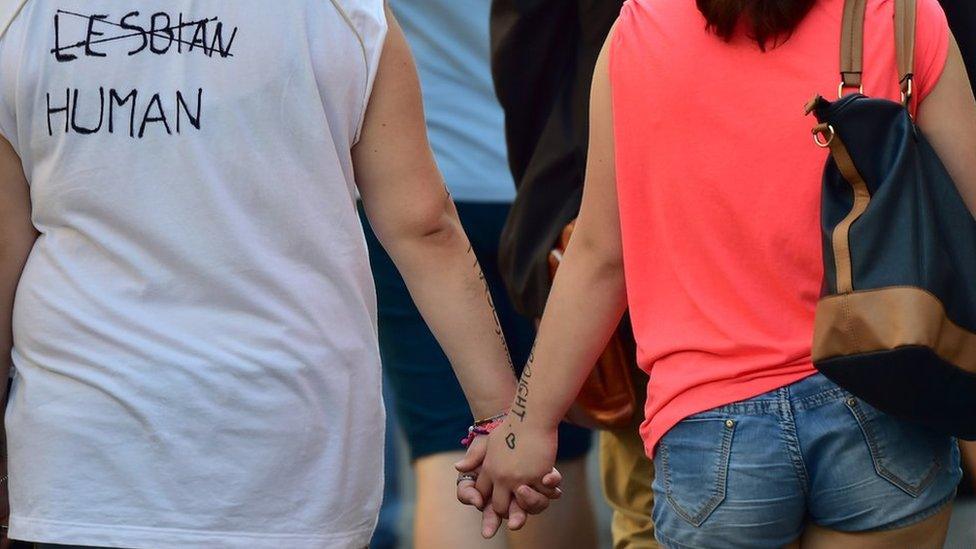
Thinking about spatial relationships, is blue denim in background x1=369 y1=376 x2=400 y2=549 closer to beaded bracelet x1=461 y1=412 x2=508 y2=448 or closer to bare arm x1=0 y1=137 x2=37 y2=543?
beaded bracelet x1=461 y1=412 x2=508 y2=448

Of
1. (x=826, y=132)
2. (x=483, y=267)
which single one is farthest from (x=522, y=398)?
(x=483, y=267)

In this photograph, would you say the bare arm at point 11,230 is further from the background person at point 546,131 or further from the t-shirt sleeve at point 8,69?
the background person at point 546,131

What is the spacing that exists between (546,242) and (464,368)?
2.42 feet

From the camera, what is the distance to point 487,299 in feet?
9.23

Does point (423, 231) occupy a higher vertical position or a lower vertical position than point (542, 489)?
higher

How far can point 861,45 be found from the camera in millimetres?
2447

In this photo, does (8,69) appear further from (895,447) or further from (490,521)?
(895,447)

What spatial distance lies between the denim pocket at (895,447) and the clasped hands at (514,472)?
63cm

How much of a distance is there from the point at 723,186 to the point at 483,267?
1.50 metres

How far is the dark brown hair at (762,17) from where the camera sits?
2.48 metres

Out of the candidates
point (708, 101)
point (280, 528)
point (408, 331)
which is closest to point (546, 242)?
point (408, 331)

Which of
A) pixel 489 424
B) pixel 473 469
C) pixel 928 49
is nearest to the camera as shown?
pixel 928 49

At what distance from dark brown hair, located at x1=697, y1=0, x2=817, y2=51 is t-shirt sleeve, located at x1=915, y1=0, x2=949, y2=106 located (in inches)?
6.6

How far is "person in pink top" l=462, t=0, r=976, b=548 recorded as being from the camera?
8.05ft
